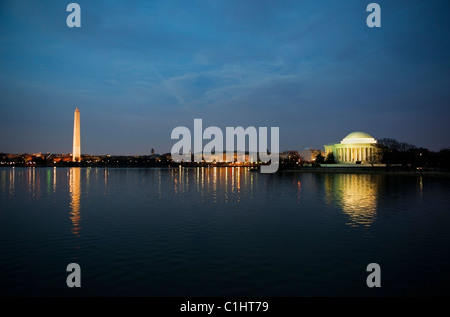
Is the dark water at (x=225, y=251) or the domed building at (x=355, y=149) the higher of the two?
the domed building at (x=355, y=149)

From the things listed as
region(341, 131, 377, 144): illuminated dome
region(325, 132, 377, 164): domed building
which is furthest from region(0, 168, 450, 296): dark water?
region(341, 131, 377, 144): illuminated dome

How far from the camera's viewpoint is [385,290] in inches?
403

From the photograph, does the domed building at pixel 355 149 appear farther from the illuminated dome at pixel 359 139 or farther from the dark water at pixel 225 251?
the dark water at pixel 225 251

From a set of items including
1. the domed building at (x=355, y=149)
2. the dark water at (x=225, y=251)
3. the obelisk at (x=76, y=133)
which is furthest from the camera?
the obelisk at (x=76, y=133)

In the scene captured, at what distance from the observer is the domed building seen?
137 m

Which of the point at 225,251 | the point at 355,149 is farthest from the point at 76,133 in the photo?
the point at 225,251

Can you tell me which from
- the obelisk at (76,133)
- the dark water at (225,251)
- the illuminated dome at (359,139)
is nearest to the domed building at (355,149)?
the illuminated dome at (359,139)

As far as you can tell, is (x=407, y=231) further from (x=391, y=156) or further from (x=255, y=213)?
(x=391, y=156)

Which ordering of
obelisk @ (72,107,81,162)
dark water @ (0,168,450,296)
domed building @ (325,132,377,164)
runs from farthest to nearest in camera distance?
obelisk @ (72,107,81,162)
domed building @ (325,132,377,164)
dark water @ (0,168,450,296)

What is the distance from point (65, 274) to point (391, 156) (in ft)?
375

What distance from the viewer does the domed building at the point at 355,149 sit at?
451 ft

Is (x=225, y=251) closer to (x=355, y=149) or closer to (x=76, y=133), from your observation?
(x=355, y=149)

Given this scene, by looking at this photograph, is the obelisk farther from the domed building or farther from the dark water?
the dark water
